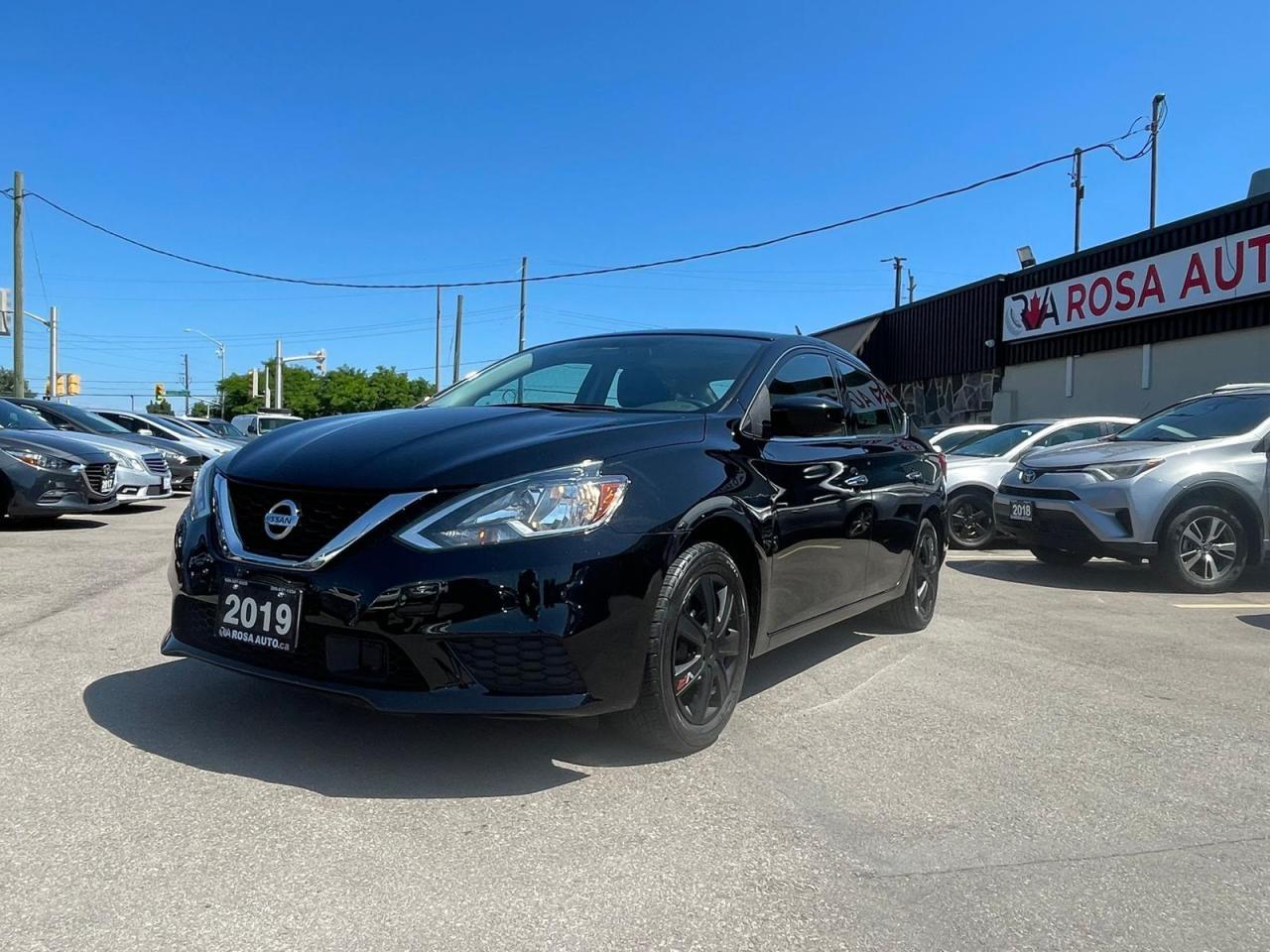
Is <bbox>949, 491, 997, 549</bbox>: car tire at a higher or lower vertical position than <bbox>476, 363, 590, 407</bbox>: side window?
lower

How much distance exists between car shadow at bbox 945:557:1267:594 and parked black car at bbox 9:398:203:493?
9075 millimetres

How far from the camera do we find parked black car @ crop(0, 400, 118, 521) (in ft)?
29.1

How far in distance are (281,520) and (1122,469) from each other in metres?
6.58

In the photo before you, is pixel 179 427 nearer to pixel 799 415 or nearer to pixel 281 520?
pixel 281 520

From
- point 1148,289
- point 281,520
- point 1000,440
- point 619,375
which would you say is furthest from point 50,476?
point 1148,289

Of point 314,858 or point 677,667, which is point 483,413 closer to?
point 677,667

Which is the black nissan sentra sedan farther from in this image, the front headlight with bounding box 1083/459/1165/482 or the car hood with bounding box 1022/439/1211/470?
the car hood with bounding box 1022/439/1211/470

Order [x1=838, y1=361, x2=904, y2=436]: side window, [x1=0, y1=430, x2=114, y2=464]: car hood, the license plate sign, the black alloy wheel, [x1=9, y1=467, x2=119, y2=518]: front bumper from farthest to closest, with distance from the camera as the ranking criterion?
[x1=0, y1=430, x2=114, y2=464]: car hood, [x1=9, y1=467, x2=119, y2=518]: front bumper, [x1=838, y1=361, x2=904, y2=436]: side window, the black alloy wheel, the license plate sign

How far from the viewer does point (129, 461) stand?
1081cm

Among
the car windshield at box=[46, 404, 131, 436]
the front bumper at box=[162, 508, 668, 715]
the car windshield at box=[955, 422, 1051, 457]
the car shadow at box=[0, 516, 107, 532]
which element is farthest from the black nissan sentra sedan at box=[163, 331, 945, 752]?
the car windshield at box=[46, 404, 131, 436]

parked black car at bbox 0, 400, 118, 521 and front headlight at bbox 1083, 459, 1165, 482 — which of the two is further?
parked black car at bbox 0, 400, 118, 521

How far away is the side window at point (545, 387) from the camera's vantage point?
432cm

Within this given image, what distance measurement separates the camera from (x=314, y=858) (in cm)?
243

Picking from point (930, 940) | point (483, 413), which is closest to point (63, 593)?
point (483, 413)
